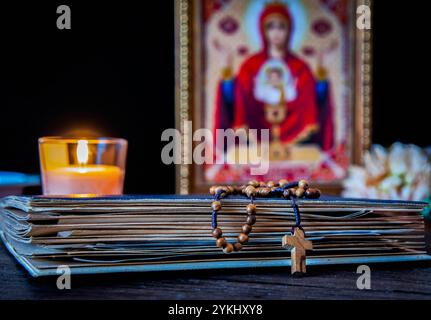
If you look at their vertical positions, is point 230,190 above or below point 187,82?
below

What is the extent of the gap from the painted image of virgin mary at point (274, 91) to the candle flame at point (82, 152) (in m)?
0.77

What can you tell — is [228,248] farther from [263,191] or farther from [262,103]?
[262,103]

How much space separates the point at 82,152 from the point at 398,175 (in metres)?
0.85

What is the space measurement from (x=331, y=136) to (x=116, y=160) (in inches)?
37.5

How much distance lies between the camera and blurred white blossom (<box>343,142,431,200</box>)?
1262 millimetres

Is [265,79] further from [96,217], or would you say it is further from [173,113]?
[96,217]

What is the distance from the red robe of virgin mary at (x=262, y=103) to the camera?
1.60 meters

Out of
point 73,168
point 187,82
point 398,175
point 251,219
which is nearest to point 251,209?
point 251,219

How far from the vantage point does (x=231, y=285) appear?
1.60 ft

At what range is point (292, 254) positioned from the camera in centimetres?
52

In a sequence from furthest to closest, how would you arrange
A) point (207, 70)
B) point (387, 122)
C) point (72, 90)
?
point (387, 122), point (207, 70), point (72, 90)

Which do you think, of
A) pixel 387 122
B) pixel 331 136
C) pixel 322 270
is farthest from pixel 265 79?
pixel 322 270

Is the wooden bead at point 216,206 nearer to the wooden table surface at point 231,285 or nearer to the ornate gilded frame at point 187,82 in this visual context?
the wooden table surface at point 231,285

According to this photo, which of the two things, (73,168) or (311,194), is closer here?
(311,194)
